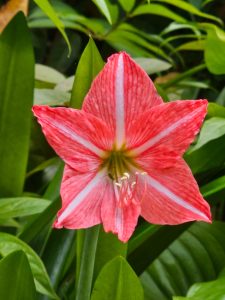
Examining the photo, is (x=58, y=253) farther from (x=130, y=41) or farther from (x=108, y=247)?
(x=130, y=41)

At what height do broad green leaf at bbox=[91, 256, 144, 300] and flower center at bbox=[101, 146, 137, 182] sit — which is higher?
flower center at bbox=[101, 146, 137, 182]

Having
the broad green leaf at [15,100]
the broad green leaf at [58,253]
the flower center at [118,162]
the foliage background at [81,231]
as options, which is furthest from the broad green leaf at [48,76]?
the flower center at [118,162]

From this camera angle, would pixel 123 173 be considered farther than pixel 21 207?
No

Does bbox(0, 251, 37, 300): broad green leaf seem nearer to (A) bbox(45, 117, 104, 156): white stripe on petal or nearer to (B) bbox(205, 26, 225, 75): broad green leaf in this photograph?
(A) bbox(45, 117, 104, 156): white stripe on petal

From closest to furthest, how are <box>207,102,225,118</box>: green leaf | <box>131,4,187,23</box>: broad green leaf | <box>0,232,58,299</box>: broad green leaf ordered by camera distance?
<box>0,232,58,299</box>: broad green leaf, <box>207,102,225,118</box>: green leaf, <box>131,4,187,23</box>: broad green leaf

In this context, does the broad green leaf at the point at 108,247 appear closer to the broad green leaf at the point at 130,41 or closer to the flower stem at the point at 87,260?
the flower stem at the point at 87,260

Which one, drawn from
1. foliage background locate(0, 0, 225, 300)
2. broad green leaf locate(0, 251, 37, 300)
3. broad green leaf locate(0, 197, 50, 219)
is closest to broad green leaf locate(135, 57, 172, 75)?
foliage background locate(0, 0, 225, 300)

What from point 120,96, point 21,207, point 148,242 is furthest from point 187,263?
point 120,96
